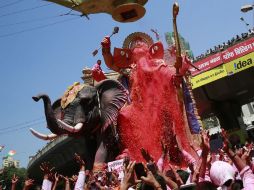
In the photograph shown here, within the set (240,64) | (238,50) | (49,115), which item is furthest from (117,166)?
(238,50)

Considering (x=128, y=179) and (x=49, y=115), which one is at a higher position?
(x=49, y=115)

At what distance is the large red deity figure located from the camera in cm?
850

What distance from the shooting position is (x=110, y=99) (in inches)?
353

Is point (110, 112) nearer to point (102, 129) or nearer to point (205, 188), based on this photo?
point (102, 129)

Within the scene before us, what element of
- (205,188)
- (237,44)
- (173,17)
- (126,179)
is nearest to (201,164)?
(205,188)

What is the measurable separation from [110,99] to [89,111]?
562mm

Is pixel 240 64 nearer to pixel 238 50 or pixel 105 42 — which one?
pixel 238 50

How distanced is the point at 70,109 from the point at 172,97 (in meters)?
2.19

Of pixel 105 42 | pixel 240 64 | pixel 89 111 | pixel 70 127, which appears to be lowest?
pixel 70 127

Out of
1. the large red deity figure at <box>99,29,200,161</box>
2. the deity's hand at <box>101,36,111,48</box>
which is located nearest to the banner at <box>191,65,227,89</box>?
the large red deity figure at <box>99,29,200,161</box>

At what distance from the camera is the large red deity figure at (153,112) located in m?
8.50

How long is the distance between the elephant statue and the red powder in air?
1.06 feet

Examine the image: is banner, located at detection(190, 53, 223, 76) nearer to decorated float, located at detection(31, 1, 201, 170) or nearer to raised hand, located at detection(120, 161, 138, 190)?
decorated float, located at detection(31, 1, 201, 170)

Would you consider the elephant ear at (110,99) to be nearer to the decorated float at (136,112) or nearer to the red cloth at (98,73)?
the decorated float at (136,112)
